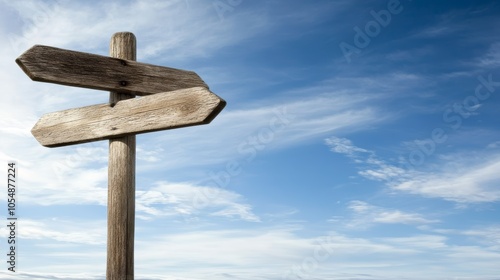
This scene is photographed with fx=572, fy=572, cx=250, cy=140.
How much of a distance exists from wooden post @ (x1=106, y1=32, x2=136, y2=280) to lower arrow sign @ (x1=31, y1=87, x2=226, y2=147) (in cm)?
14

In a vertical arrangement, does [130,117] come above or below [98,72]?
below

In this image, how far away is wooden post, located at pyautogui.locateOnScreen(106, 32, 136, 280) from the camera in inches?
217

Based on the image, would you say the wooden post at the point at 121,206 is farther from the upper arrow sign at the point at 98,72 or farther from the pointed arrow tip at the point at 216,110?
the pointed arrow tip at the point at 216,110

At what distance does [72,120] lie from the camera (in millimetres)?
5840

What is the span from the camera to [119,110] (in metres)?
5.63

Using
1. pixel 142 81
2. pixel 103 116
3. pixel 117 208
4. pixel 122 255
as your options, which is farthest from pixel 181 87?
pixel 122 255

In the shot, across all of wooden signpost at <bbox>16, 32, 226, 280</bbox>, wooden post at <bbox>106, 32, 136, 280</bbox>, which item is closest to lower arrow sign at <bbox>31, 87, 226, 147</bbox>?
wooden signpost at <bbox>16, 32, 226, 280</bbox>

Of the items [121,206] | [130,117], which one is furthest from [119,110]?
[121,206]

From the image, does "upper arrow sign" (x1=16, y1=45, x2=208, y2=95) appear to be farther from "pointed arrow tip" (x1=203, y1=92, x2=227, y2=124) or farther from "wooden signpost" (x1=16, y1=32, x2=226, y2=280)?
"pointed arrow tip" (x1=203, y1=92, x2=227, y2=124)

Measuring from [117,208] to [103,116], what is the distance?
0.92 metres

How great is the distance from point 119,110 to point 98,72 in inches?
16.6

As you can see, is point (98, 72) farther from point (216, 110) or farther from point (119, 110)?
point (216, 110)

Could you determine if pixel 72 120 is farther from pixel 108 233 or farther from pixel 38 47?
pixel 108 233

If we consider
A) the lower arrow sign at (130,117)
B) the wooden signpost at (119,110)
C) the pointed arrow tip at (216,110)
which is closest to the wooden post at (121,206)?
the wooden signpost at (119,110)
